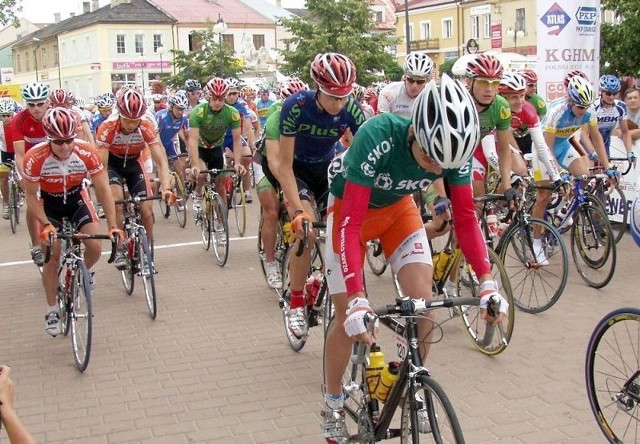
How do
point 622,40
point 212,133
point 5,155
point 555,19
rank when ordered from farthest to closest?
point 622,40, point 5,155, point 555,19, point 212,133

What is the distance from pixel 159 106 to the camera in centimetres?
2314

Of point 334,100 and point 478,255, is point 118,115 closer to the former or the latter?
point 334,100

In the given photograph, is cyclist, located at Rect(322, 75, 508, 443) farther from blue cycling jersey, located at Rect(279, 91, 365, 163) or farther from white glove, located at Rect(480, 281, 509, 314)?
blue cycling jersey, located at Rect(279, 91, 365, 163)

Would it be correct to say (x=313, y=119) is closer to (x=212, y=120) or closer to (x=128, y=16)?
(x=212, y=120)

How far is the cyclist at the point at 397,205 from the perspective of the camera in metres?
3.67

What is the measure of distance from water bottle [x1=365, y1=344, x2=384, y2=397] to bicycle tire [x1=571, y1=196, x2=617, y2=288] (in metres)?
4.78

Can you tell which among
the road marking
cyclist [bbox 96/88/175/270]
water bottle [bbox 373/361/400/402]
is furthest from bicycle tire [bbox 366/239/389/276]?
water bottle [bbox 373/361/400/402]

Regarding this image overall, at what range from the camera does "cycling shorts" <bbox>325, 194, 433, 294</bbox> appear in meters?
4.48

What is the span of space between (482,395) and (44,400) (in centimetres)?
311

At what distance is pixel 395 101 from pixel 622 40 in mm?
11737

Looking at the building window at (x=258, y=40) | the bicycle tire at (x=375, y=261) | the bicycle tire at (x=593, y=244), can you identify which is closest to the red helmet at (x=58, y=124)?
the bicycle tire at (x=375, y=261)

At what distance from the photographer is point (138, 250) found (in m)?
8.51

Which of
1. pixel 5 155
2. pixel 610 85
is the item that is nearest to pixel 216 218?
pixel 610 85

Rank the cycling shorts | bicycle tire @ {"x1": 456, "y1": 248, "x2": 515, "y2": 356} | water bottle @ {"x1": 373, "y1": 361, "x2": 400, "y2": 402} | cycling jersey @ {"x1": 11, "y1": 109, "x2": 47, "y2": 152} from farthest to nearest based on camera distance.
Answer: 1. cycling jersey @ {"x1": 11, "y1": 109, "x2": 47, "y2": 152}
2. bicycle tire @ {"x1": 456, "y1": 248, "x2": 515, "y2": 356}
3. the cycling shorts
4. water bottle @ {"x1": 373, "y1": 361, "x2": 400, "y2": 402}
